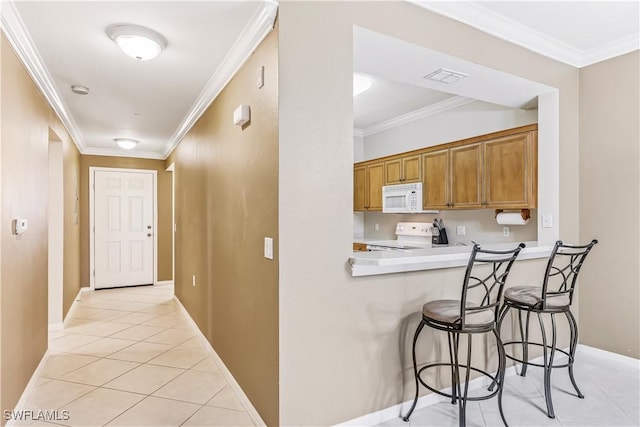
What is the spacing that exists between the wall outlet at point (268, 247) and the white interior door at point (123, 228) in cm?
524

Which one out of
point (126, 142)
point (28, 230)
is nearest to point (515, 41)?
point (28, 230)

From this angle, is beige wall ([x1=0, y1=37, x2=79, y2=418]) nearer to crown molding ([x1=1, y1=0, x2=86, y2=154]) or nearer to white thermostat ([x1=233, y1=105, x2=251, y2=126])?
crown molding ([x1=1, y1=0, x2=86, y2=154])

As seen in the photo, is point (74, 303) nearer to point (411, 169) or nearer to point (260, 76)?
point (260, 76)

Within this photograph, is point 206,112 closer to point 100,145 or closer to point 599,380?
point 100,145

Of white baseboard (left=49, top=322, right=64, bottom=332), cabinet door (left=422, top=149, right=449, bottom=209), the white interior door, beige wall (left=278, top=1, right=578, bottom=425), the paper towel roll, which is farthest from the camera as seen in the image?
the white interior door

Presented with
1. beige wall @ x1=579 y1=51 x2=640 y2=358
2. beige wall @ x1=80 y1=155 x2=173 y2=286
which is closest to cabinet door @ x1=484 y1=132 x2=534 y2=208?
beige wall @ x1=579 y1=51 x2=640 y2=358

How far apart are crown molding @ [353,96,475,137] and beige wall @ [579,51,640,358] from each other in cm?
129

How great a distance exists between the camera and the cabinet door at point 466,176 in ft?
12.1

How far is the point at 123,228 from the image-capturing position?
251 inches

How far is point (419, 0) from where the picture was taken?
2.25 meters

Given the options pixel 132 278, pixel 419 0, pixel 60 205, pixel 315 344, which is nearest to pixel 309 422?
pixel 315 344

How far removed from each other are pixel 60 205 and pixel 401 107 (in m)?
4.11

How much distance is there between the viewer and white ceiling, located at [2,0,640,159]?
2.05m

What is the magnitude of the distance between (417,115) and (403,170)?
31.0 inches
